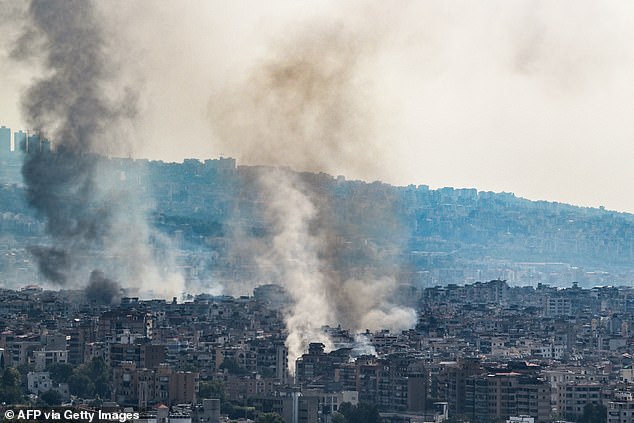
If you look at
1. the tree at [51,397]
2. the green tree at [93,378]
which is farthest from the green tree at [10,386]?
the green tree at [93,378]

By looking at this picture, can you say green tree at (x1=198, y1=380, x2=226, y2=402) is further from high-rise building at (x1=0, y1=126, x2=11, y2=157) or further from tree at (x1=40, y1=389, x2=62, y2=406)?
high-rise building at (x1=0, y1=126, x2=11, y2=157)

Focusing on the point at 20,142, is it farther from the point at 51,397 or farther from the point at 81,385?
the point at 51,397

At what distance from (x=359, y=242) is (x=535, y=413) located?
3752 centimetres

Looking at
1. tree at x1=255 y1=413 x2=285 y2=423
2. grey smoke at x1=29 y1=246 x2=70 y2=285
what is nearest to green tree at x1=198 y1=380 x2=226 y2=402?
tree at x1=255 y1=413 x2=285 y2=423

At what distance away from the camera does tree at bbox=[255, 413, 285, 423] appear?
40.8 metres

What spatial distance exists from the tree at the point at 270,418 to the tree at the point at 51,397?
11.4 feet

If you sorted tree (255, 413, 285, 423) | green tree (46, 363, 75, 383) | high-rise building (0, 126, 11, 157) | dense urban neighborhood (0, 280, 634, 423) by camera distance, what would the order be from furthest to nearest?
1. high-rise building (0, 126, 11, 157)
2. green tree (46, 363, 75, 383)
3. dense urban neighborhood (0, 280, 634, 423)
4. tree (255, 413, 285, 423)

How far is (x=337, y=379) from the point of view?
48.8 meters

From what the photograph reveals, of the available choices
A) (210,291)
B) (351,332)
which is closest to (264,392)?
(351,332)

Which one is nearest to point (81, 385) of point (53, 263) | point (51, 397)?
point (51, 397)

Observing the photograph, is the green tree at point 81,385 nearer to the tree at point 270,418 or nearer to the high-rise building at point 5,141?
the tree at point 270,418

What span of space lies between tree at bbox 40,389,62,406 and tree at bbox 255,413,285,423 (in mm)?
3485

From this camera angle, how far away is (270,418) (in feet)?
135

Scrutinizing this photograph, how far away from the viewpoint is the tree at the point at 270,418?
4078 centimetres
